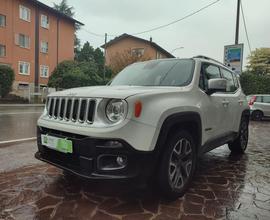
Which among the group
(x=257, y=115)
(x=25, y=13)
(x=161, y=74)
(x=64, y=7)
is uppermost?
(x=64, y=7)

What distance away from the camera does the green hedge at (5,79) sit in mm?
21016

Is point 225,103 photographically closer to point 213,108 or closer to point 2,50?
point 213,108

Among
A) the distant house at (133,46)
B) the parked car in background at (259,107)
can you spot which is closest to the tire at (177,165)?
the parked car in background at (259,107)

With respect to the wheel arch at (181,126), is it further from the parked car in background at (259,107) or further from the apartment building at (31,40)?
the apartment building at (31,40)

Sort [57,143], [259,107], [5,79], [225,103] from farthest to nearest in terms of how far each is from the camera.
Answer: [5,79], [259,107], [225,103], [57,143]

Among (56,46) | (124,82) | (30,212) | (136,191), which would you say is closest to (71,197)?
(30,212)

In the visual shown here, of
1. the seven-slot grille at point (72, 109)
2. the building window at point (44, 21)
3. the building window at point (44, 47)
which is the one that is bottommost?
the seven-slot grille at point (72, 109)

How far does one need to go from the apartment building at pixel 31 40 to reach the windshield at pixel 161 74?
21899mm

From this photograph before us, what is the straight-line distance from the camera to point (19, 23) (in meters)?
27.9

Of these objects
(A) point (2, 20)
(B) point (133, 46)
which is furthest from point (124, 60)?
(A) point (2, 20)

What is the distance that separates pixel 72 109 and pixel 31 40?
29.1 m

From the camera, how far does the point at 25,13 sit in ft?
93.7

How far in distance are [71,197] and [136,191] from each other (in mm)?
795

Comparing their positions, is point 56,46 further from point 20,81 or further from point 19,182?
point 19,182
